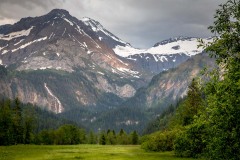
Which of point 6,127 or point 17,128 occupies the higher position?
point 17,128

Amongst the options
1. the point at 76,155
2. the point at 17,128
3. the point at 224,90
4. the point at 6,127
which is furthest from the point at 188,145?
the point at 17,128

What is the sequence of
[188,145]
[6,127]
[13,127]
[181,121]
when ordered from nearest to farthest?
[188,145] < [181,121] < [6,127] < [13,127]

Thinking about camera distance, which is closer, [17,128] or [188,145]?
[188,145]

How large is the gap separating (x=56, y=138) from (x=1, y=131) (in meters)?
58.4

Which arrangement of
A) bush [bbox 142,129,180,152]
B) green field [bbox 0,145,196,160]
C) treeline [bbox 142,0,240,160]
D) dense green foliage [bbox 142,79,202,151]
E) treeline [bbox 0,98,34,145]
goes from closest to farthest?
treeline [bbox 142,0,240,160] < green field [bbox 0,145,196,160] < dense green foliage [bbox 142,79,202,151] < bush [bbox 142,129,180,152] < treeline [bbox 0,98,34,145]

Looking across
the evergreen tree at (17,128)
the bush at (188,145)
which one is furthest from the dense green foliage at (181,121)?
the evergreen tree at (17,128)

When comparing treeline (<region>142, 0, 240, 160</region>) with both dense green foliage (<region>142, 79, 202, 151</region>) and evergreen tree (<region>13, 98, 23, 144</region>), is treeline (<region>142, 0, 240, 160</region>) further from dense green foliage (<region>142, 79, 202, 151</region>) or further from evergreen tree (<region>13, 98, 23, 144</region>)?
evergreen tree (<region>13, 98, 23, 144</region>)

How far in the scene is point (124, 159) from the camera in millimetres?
77062

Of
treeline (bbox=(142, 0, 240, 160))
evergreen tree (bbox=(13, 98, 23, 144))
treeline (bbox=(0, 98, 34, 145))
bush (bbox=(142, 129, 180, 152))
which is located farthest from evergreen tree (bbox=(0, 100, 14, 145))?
treeline (bbox=(142, 0, 240, 160))

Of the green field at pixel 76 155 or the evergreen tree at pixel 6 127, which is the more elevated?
the evergreen tree at pixel 6 127

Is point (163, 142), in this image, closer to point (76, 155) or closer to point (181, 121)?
point (181, 121)

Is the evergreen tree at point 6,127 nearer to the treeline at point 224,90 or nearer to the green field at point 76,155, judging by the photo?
the green field at point 76,155

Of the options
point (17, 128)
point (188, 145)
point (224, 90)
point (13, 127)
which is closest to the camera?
point (224, 90)

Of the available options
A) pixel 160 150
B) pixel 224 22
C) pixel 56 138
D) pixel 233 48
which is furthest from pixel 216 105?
pixel 56 138
